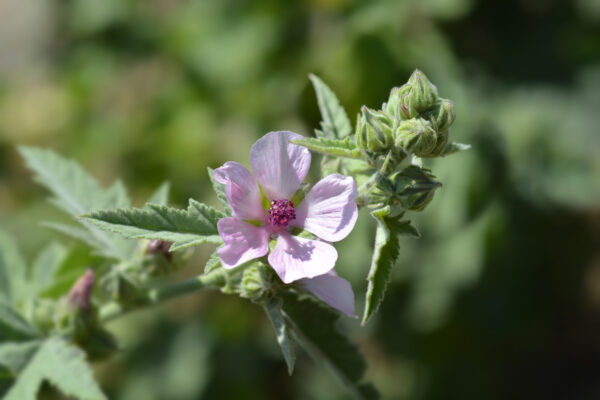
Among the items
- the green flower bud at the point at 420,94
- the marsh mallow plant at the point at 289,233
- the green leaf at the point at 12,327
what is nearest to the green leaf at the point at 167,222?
the marsh mallow plant at the point at 289,233

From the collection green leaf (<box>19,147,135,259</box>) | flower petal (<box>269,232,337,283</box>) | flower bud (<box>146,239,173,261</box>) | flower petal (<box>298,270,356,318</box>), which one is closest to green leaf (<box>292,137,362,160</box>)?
flower petal (<box>269,232,337,283</box>)

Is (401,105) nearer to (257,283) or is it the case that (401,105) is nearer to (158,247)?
(257,283)

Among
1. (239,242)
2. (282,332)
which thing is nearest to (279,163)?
(239,242)

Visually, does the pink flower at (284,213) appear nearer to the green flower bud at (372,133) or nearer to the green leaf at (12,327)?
the green flower bud at (372,133)

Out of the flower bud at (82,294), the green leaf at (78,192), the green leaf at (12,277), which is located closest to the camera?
the flower bud at (82,294)

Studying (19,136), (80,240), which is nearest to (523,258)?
(80,240)

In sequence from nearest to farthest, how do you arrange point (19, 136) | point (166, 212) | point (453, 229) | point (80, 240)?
point (166, 212) → point (80, 240) → point (453, 229) → point (19, 136)

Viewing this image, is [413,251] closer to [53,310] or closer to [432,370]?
[432,370]
